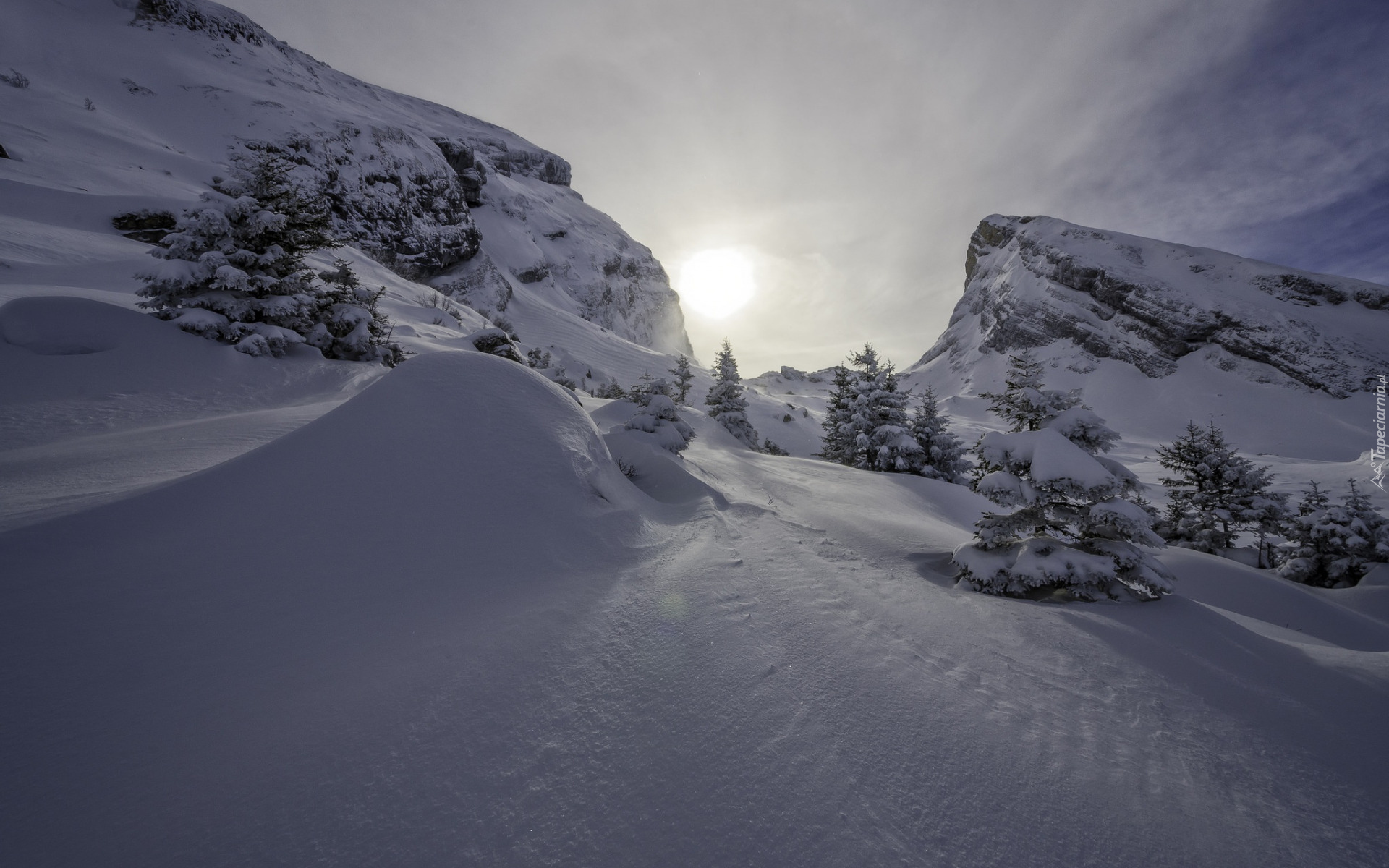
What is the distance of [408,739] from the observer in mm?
1577

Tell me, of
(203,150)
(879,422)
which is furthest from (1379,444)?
(203,150)

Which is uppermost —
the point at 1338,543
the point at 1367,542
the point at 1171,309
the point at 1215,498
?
the point at 1171,309

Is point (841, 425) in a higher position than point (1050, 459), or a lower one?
higher

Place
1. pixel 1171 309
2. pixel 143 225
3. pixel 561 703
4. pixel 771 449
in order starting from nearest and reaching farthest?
1. pixel 561 703
2. pixel 143 225
3. pixel 771 449
4. pixel 1171 309

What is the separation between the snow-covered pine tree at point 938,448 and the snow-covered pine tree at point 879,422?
0.45m

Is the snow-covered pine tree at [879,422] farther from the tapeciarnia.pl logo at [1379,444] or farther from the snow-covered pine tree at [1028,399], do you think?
the tapeciarnia.pl logo at [1379,444]

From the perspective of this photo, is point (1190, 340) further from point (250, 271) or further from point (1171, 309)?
point (250, 271)

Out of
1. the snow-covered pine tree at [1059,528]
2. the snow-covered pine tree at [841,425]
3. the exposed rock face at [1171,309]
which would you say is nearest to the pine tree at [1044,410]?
the snow-covered pine tree at [1059,528]

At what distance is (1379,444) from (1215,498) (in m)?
27.9

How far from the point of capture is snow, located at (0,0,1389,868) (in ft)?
4.48

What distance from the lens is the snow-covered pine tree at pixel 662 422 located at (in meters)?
8.12

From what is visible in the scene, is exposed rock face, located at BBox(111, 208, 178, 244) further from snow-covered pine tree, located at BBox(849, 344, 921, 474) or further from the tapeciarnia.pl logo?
the tapeciarnia.pl logo

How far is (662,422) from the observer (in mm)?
8383

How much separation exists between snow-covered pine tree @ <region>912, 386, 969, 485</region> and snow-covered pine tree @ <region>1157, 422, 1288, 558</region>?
464 centimetres
